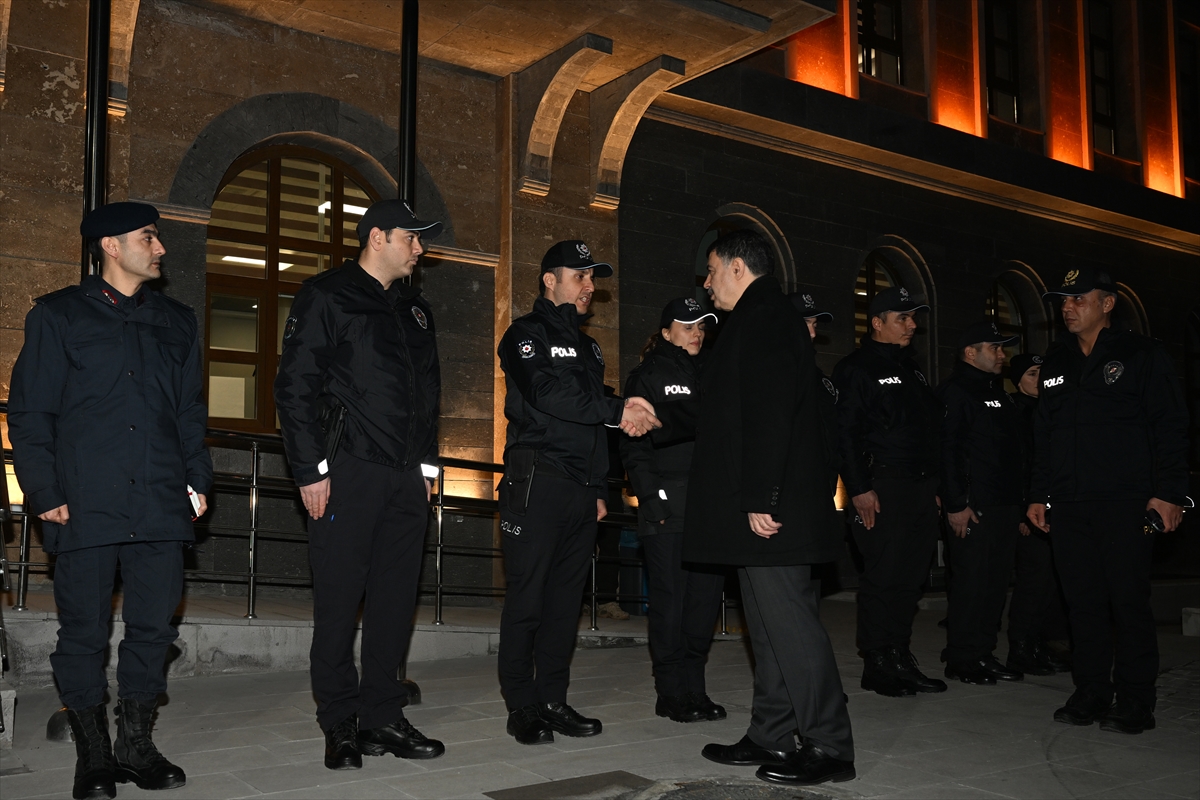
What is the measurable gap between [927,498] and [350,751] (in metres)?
3.66

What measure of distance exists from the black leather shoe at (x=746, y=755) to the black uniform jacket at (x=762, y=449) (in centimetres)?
77

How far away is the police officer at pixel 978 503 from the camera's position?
6.66 meters

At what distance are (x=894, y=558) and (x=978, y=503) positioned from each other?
851mm

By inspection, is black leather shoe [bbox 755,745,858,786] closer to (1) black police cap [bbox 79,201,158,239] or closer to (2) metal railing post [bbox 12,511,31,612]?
(1) black police cap [bbox 79,201,158,239]

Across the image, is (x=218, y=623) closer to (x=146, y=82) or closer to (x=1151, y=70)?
(x=146, y=82)

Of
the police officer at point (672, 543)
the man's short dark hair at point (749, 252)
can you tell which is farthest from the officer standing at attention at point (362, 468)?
the man's short dark hair at point (749, 252)

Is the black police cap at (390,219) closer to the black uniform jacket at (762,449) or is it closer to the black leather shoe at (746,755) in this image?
the black uniform jacket at (762,449)

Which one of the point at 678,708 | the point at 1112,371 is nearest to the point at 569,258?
the point at 678,708

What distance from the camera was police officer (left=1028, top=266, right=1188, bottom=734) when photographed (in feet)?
17.2

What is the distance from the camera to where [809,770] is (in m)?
4.09

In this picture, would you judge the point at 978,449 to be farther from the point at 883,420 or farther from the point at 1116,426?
the point at 1116,426

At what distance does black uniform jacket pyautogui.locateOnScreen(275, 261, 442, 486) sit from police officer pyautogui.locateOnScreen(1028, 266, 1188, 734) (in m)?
3.24

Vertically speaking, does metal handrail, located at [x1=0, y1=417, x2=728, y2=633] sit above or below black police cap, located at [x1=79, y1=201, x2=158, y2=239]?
below

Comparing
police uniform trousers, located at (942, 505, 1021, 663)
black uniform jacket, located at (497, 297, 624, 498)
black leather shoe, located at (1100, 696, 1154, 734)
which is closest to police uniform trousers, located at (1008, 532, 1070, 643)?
police uniform trousers, located at (942, 505, 1021, 663)
